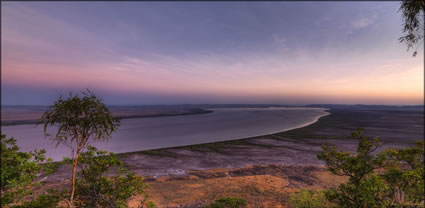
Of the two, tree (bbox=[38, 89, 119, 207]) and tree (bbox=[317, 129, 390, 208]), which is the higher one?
tree (bbox=[38, 89, 119, 207])

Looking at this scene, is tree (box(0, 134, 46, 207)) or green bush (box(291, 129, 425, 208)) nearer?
tree (box(0, 134, 46, 207))

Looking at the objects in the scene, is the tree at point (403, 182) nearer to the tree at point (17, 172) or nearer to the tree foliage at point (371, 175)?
the tree foliage at point (371, 175)

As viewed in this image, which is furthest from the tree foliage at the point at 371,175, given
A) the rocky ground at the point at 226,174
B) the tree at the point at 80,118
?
the tree at the point at 80,118

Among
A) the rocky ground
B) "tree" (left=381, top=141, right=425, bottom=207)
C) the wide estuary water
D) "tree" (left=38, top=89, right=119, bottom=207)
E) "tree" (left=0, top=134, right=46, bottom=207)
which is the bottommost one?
the wide estuary water

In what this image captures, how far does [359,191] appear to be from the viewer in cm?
937

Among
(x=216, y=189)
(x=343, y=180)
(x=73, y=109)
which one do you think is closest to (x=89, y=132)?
(x=73, y=109)

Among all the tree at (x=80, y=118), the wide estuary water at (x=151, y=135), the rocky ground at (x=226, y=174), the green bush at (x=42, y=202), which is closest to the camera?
the tree at (x=80, y=118)

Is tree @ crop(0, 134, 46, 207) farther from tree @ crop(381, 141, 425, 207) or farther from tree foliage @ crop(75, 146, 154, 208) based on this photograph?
tree @ crop(381, 141, 425, 207)

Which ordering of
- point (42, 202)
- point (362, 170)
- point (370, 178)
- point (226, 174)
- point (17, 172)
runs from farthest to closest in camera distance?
point (226, 174) < point (362, 170) < point (370, 178) < point (17, 172) < point (42, 202)

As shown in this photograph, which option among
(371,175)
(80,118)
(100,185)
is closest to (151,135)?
(100,185)

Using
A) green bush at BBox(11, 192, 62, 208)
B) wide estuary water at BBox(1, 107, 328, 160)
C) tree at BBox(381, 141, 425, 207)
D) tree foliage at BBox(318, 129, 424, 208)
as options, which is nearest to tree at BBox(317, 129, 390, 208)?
tree foliage at BBox(318, 129, 424, 208)

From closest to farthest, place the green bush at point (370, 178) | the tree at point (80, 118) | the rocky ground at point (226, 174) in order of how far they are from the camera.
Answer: the tree at point (80, 118) → the green bush at point (370, 178) → the rocky ground at point (226, 174)

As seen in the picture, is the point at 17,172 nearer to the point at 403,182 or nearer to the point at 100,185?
the point at 100,185

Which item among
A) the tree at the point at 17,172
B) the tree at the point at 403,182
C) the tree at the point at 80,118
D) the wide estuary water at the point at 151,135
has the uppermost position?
the tree at the point at 80,118
